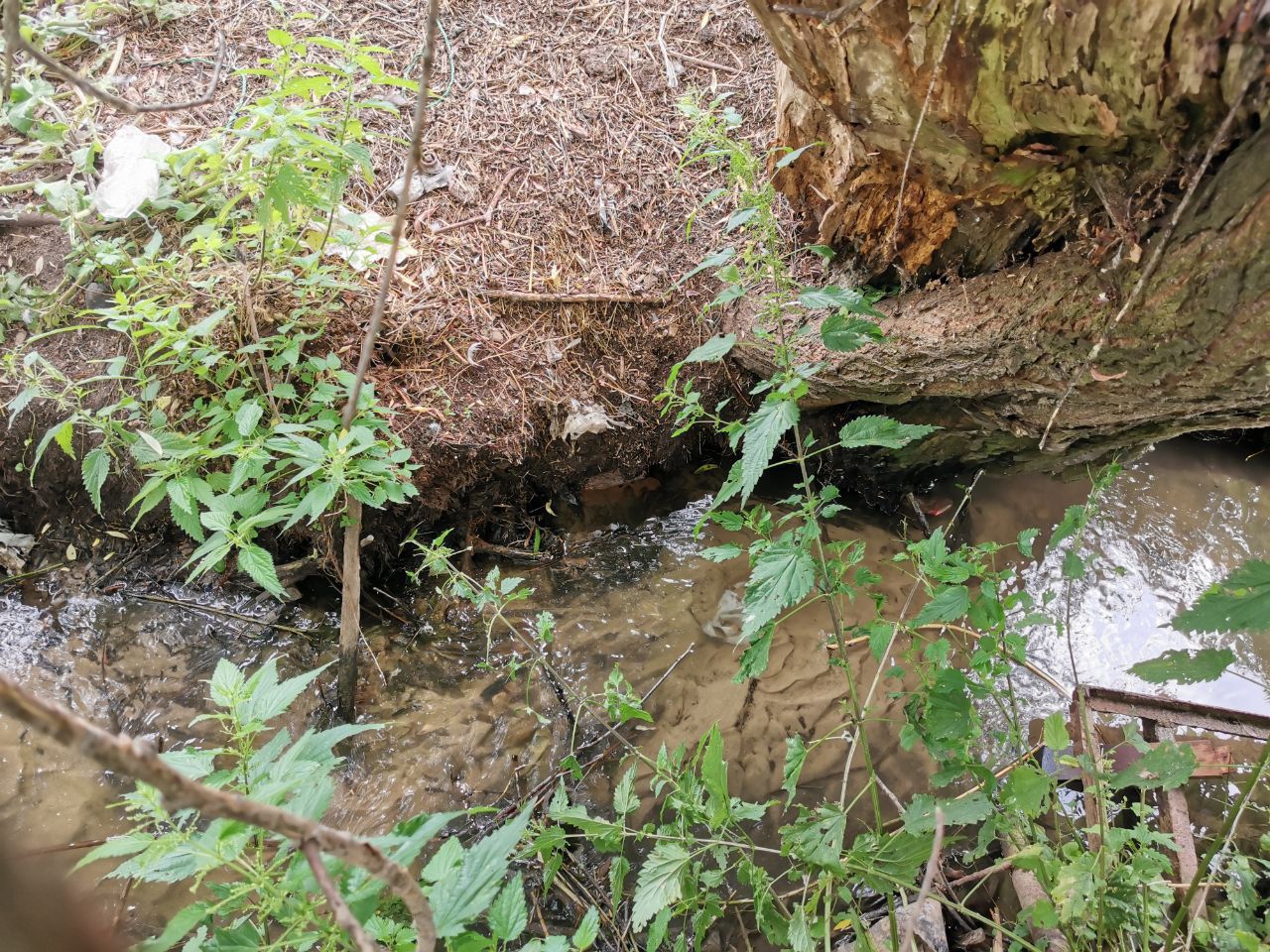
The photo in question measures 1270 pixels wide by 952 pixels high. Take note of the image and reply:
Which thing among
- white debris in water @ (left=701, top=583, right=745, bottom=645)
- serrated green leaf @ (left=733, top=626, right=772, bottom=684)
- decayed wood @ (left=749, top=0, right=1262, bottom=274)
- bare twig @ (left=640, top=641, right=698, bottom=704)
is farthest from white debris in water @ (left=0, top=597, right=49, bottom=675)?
decayed wood @ (left=749, top=0, right=1262, bottom=274)

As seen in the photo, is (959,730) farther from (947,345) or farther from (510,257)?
(510,257)

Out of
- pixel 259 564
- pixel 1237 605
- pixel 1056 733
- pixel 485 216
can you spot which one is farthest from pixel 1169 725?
pixel 485 216

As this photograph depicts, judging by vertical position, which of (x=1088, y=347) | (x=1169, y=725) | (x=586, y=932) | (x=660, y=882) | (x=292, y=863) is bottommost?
(x=1169, y=725)

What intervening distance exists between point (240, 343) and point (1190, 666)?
9.52ft

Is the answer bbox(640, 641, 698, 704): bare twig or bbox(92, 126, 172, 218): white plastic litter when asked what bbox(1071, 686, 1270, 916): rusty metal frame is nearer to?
bbox(640, 641, 698, 704): bare twig

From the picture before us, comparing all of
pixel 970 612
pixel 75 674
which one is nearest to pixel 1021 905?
pixel 970 612

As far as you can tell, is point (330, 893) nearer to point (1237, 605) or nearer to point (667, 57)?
point (1237, 605)

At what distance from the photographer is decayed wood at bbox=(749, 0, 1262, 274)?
134cm

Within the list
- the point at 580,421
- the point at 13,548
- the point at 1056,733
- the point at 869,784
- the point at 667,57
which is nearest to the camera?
the point at 1056,733

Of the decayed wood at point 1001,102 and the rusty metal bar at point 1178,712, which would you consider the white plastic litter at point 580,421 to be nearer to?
the decayed wood at point 1001,102

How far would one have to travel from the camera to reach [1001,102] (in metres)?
1.60

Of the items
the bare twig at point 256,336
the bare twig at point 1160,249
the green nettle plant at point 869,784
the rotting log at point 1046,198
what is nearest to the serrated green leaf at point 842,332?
the green nettle plant at point 869,784

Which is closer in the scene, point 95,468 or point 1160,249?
point 1160,249

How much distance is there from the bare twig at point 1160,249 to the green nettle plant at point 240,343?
195 centimetres
